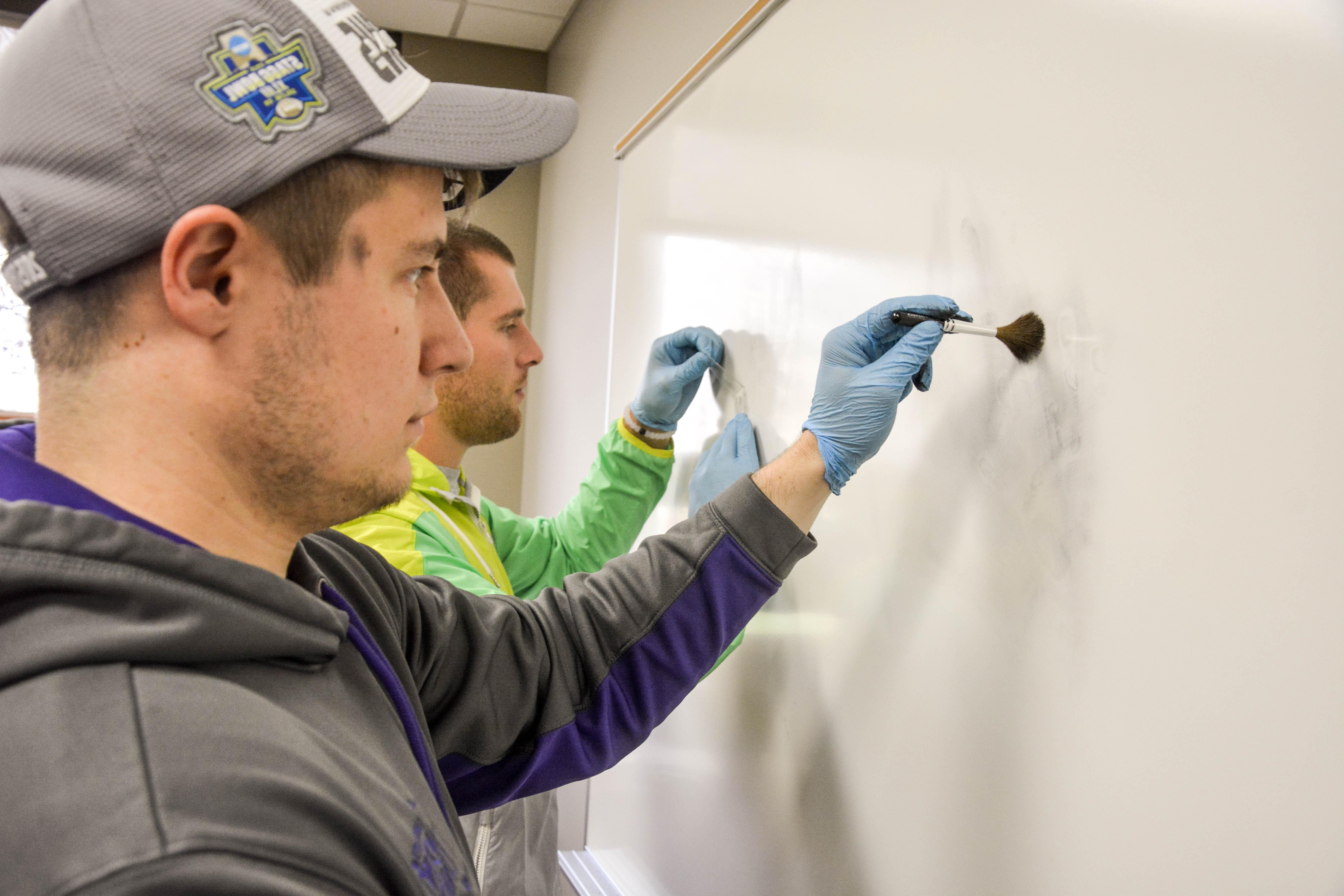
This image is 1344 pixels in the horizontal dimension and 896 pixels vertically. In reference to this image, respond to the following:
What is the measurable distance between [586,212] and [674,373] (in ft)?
4.21

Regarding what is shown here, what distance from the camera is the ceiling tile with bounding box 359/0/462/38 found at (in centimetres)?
280

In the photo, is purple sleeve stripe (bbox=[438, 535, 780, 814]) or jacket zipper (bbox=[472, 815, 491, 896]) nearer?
purple sleeve stripe (bbox=[438, 535, 780, 814])

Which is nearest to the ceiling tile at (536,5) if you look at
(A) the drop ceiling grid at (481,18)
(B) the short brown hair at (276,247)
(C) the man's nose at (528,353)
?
(A) the drop ceiling grid at (481,18)

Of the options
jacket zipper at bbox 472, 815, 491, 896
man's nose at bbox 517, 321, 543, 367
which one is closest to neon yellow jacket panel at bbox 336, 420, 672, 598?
man's nose at bbox 517, 321, 543, 367

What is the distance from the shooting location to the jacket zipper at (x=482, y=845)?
1.26 meters

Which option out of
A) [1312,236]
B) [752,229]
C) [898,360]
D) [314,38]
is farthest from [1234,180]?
[752,229]

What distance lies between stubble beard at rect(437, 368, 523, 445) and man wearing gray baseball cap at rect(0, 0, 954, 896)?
31.9 inches

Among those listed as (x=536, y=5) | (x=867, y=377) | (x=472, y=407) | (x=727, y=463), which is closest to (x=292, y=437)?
(x=867, y=377)

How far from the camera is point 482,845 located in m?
1.27

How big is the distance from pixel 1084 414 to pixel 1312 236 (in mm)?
205

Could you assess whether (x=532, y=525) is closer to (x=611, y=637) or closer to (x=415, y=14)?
(x=611, y=637)

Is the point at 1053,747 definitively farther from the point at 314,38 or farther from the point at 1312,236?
the point at 314,38

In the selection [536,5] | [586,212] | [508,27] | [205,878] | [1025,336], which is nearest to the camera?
[205,878]

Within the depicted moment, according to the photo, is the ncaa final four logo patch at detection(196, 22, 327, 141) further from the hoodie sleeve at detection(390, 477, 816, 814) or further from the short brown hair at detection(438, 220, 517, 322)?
the short brown hair at detection(438, 220, 517, 322)
